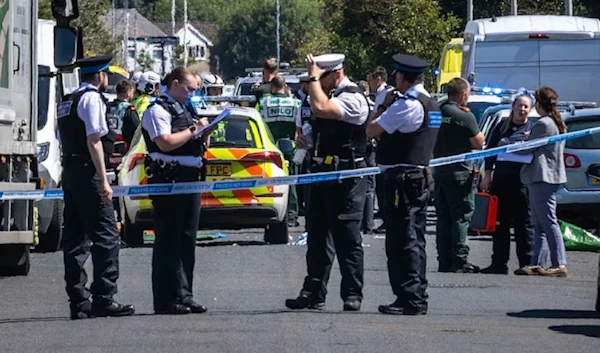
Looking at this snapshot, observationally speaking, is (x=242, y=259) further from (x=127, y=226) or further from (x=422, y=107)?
(x=422, y=107)

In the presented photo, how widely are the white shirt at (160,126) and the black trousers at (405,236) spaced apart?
1.46 m

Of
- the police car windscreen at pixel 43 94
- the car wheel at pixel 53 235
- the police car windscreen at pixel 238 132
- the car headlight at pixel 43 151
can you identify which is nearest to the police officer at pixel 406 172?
the police car windscreen at pixel 238 132

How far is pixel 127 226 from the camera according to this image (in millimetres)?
16594

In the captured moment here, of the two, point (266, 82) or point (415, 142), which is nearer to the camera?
A: point (415, 142)

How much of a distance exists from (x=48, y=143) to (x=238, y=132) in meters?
2.04

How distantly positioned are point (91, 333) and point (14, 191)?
2708 mm

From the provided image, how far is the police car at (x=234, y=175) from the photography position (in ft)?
52.6

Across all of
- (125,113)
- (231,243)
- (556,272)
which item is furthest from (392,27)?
(556,272)

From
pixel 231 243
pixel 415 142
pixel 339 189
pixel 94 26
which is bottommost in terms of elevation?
pixel 231 243

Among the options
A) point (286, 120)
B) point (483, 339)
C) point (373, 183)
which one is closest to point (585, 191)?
point (373, 183)

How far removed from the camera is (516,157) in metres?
14.3

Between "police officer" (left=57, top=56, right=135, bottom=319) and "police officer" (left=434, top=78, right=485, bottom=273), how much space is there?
14.2 feet

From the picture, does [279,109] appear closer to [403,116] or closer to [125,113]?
[125,113]

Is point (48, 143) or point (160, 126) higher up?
point (160, 126)
